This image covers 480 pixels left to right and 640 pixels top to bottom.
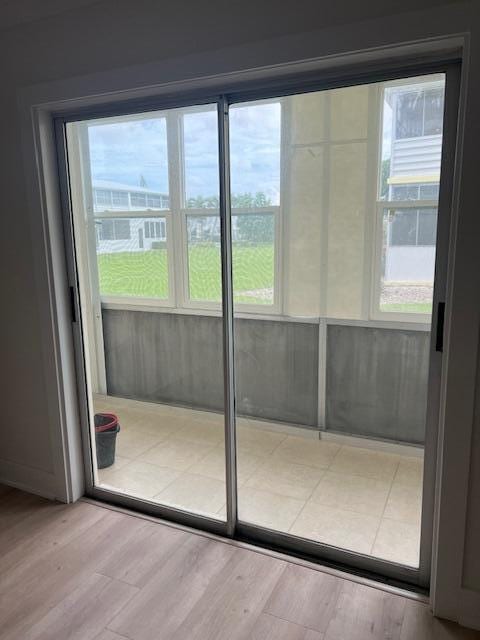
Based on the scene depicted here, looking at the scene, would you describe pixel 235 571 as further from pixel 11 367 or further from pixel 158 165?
pixel 158 165

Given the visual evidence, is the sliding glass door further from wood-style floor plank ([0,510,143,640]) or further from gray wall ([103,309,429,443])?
wood-style floor plank ([0,510,143,640])

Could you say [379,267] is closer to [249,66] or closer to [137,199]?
[249,66]

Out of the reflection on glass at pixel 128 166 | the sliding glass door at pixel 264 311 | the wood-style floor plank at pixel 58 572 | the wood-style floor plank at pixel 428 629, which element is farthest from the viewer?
the reflection on glass at pixel 128 166

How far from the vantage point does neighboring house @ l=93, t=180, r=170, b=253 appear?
289 cm

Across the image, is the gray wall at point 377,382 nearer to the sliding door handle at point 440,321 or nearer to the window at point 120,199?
the sliding door handle at point 440,321

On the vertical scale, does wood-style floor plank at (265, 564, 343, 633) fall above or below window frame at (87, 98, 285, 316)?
below

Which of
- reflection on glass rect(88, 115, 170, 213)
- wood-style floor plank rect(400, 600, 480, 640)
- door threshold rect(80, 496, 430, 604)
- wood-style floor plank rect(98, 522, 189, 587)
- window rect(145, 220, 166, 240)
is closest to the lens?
wood-style floor plank rect(400, 600, 480, 640)

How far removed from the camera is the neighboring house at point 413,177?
1985mm

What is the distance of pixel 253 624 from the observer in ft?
5.84

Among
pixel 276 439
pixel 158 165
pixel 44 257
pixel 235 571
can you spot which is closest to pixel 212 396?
pixel 276 439

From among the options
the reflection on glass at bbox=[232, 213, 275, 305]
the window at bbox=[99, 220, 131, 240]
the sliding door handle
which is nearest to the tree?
the reflection on glass at bbox=[232, 213, 275, 305]

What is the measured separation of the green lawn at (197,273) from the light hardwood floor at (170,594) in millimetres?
1286

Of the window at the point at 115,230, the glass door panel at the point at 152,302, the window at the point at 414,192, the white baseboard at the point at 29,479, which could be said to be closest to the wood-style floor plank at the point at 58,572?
the glass door panel at the point at 152,302

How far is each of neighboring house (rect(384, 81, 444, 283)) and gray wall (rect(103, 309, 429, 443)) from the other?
364 millimetres
